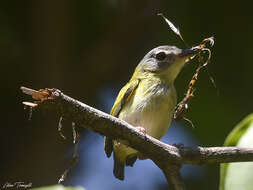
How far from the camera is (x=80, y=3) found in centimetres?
440

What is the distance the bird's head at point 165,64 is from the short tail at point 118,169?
84cm

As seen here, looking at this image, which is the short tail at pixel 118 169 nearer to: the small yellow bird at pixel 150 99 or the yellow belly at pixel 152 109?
the small yellow bird at pixel 150 99

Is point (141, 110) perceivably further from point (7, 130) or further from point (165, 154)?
point (7, 130)

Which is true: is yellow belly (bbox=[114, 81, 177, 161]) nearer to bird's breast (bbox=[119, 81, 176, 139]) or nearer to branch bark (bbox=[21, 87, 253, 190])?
bird's breast (bbox=[119, 81, 176, 139])

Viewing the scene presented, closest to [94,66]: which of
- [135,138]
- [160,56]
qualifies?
[160,56]

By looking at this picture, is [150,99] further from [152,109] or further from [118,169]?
[118,169]

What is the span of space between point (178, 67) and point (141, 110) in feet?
2.17

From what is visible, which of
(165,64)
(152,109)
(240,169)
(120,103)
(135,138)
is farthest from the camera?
(165,64)

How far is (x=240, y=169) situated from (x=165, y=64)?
93.1 inches

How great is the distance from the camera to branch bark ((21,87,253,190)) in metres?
1.96

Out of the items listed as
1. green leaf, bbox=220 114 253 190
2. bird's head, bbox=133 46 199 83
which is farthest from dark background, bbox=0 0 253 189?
green leaf, bbox=220 114 253 190

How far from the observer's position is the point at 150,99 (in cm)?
352

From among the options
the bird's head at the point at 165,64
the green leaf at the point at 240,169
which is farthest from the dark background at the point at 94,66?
the green leaf at the point at 240,169

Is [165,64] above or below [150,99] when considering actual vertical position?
above
